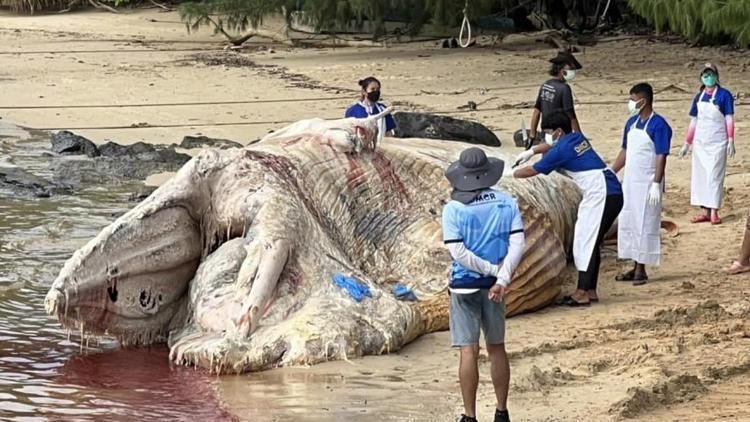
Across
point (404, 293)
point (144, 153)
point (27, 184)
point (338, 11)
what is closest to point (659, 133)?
point (404, 293)

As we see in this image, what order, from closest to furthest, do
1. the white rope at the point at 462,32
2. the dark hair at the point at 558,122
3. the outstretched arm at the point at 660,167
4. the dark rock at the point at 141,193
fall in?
1. the dark hair at the point at 558,122
2. the outstretched arm at the point at 660,167
3. the dark rock at the point at 141,193
4. the white rope at the point at 462,32

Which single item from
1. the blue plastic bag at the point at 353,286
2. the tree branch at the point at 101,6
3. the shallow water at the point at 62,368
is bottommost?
the tree branch at the point at 101,6

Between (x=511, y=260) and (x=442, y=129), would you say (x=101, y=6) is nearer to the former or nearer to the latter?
(x=442, y=129)

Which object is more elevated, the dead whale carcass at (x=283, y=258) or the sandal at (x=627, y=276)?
the dead whale carcass at (x=283, y=258)

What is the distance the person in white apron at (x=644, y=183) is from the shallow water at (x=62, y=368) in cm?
387

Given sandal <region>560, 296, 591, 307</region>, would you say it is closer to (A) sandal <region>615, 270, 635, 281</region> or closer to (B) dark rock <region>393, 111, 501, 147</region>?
(A) sandal <region>615, 270, 635, 281</region>

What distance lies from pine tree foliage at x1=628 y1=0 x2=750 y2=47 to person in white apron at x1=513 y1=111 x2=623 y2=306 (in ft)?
25.4

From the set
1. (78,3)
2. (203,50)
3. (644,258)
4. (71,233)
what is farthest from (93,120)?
(78,3)

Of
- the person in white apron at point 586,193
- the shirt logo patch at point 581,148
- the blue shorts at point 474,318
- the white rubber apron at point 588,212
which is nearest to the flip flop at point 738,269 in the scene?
the person in white apron at point 586,193

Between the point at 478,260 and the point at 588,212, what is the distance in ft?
11.3

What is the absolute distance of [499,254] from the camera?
23.0 ft

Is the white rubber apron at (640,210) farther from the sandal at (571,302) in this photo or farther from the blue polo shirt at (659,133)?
the sandal at (571,302)

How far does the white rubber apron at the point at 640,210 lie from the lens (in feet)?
34.9

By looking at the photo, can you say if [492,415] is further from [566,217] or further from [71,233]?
[71,233]
